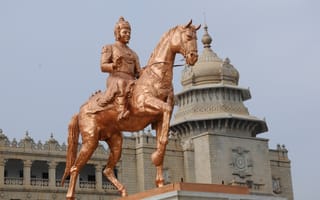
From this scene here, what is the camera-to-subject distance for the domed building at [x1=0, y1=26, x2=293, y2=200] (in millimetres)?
37031

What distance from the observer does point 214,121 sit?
1646 inches

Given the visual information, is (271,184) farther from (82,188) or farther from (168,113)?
(168,113)

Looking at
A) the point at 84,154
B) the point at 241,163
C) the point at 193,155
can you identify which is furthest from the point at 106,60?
the point at 241,163

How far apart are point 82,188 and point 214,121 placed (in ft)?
33.7

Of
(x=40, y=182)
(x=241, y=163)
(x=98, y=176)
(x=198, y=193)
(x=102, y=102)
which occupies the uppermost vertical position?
(x=241, y=163)

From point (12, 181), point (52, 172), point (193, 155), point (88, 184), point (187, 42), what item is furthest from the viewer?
point (193, 155)

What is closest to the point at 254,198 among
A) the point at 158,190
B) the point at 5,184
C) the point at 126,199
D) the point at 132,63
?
the point at 158,190

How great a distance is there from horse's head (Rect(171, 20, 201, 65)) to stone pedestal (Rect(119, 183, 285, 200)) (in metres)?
2.27

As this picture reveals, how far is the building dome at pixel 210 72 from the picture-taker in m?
43.4

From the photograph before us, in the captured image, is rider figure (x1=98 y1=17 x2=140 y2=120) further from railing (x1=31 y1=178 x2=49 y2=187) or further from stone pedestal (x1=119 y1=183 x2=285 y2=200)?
railing (x1=31 y1=178 x2=49 y2=187)

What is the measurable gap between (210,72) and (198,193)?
34279mm

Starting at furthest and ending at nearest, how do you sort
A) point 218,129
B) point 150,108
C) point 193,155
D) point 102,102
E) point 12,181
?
point 218,129
point 193,155
point 12,181
point 102,102
point 150,108

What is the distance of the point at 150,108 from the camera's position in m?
10.4

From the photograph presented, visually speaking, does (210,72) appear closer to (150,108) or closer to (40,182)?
(40,182)
